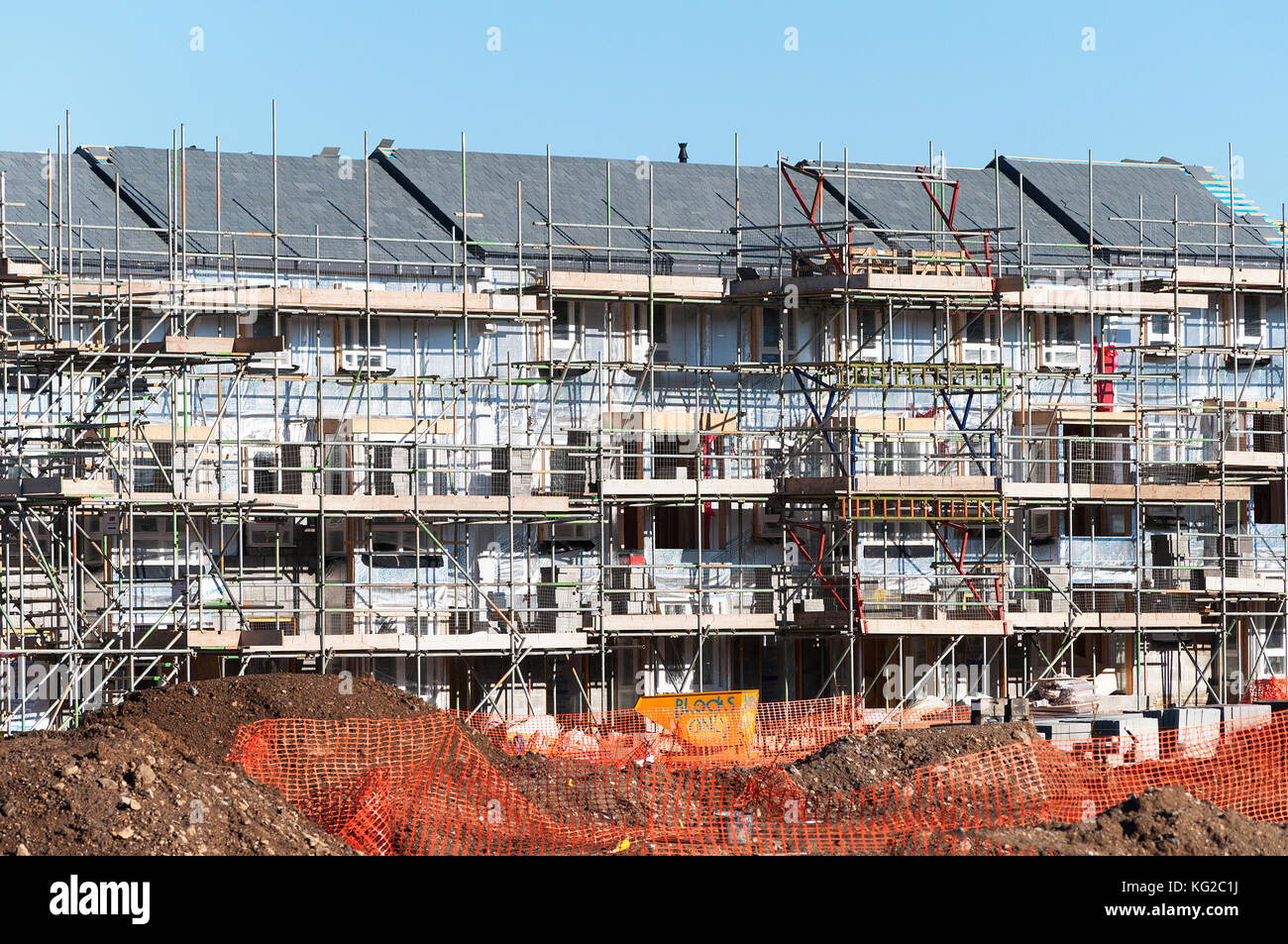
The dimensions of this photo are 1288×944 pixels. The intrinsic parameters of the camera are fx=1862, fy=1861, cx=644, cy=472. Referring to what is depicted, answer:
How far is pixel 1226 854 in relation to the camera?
57.3ft

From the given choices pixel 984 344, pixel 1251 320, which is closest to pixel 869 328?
pixel 984 344

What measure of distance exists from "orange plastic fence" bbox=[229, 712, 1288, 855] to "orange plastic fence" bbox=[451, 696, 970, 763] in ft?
6.71

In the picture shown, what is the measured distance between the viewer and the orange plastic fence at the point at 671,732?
93.9 feet

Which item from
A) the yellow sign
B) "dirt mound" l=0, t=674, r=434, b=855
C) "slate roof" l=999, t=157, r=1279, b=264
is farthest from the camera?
"slate roof" l=999, t=157, r=1279, b=264

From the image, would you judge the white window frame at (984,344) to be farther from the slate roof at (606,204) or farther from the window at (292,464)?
the window at (292,464)

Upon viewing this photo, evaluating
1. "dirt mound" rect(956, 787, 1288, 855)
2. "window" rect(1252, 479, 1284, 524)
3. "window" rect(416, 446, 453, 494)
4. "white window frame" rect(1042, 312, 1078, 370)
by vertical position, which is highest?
"white window frame" rect(1042, 312, 1078, 370)

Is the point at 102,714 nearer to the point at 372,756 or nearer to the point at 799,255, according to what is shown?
the point at 372,756

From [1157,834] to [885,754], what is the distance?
8.79m

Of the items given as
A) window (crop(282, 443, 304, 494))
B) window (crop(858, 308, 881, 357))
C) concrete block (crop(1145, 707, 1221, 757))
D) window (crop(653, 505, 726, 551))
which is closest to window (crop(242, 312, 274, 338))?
window (crop(282, 443, 304, 494))

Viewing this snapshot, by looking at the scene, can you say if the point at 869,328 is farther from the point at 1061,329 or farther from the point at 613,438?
the point at 613,438

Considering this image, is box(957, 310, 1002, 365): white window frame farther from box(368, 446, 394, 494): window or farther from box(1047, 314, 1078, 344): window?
box(368, 446, 394, 494): window

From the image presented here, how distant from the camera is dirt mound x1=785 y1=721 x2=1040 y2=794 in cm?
2500

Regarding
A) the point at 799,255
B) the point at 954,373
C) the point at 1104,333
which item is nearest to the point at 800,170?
the point at 799,255
